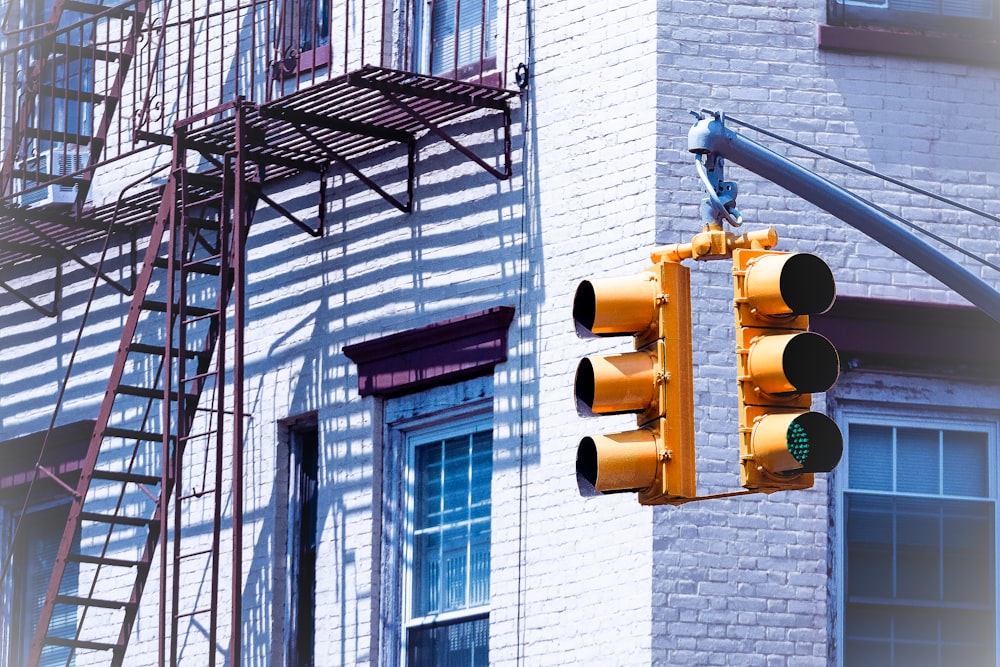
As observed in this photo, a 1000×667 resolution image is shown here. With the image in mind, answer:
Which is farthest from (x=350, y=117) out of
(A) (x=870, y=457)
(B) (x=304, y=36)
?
(A) (x=870, y=457)

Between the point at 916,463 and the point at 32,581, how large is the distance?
7.82 m

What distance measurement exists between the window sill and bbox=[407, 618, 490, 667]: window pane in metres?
4.33

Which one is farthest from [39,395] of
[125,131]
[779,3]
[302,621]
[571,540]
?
[779,3]

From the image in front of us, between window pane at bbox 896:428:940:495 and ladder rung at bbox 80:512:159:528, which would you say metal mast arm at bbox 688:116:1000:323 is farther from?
ladder rung at bbox 80:512:159:528

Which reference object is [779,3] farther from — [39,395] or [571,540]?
[39,395]

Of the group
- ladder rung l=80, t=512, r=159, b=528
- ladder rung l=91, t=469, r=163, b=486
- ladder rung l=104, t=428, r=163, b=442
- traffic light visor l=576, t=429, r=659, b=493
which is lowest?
traffic light visor l=576, t=429, r=659, b=493

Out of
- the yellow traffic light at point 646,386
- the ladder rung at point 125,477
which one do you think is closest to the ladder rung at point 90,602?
the ladder rung at point 125,477

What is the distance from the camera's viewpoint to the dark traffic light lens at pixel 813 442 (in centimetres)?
837

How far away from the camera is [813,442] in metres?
8.45

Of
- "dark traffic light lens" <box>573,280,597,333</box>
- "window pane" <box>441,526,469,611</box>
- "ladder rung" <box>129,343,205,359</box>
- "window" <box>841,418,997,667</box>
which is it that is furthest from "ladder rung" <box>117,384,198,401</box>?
"dark traffic light lens" <box>573,280,597,333</box>

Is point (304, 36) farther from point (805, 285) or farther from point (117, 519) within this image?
point (805, 285)

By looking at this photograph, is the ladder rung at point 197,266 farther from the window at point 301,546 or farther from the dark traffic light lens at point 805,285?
the dark traffic light lens at point 805,285

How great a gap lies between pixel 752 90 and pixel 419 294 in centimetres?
269

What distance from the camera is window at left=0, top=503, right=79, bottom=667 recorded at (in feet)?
58.7
